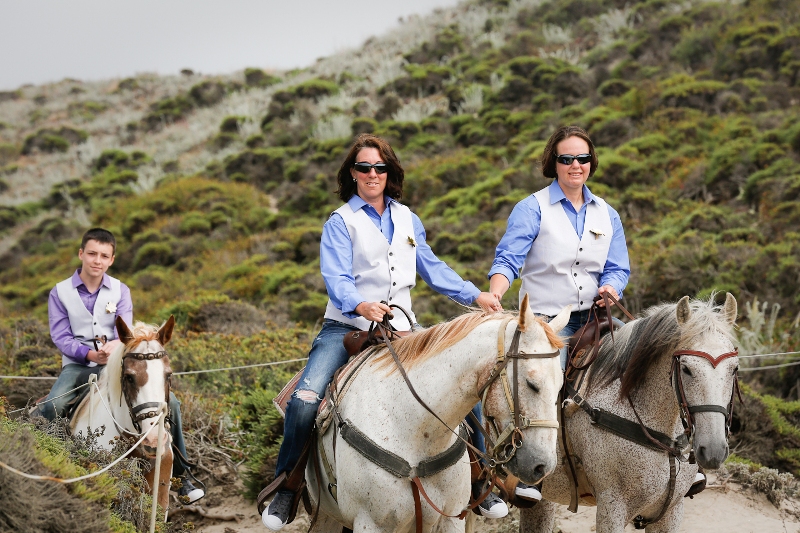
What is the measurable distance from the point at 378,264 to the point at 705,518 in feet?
13.6

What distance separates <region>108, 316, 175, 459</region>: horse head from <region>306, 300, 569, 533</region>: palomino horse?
4.75ft

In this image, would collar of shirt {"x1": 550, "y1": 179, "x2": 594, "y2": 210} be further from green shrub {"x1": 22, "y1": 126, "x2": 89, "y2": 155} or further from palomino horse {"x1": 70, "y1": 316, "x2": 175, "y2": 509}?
green shrub {"x1": 22, "y1": 126, "x2": 89, "y2": 155}

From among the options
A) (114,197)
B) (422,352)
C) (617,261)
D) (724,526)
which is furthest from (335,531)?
(114,197)

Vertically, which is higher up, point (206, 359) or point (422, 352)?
point (422, 352)

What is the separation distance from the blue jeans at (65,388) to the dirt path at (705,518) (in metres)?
1.72

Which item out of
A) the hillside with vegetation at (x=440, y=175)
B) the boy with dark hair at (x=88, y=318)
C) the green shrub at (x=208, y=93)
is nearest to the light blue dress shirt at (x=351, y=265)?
the boy with dark hair at (x=88, y=318)

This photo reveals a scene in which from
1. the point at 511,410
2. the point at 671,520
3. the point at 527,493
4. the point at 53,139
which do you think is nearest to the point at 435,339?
the point at 511,410

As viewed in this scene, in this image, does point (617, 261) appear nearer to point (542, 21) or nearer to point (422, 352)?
point (422, 352)

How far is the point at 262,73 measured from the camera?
3922 centimetres

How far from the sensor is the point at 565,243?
4.38m

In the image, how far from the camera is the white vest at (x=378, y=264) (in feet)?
12.7

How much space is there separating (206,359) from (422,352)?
6.41m

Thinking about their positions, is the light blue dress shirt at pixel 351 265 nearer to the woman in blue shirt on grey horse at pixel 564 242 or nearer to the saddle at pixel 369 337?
the saddle at pixel 369 337

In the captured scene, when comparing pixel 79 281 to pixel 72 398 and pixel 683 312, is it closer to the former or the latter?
pixel 72 398
